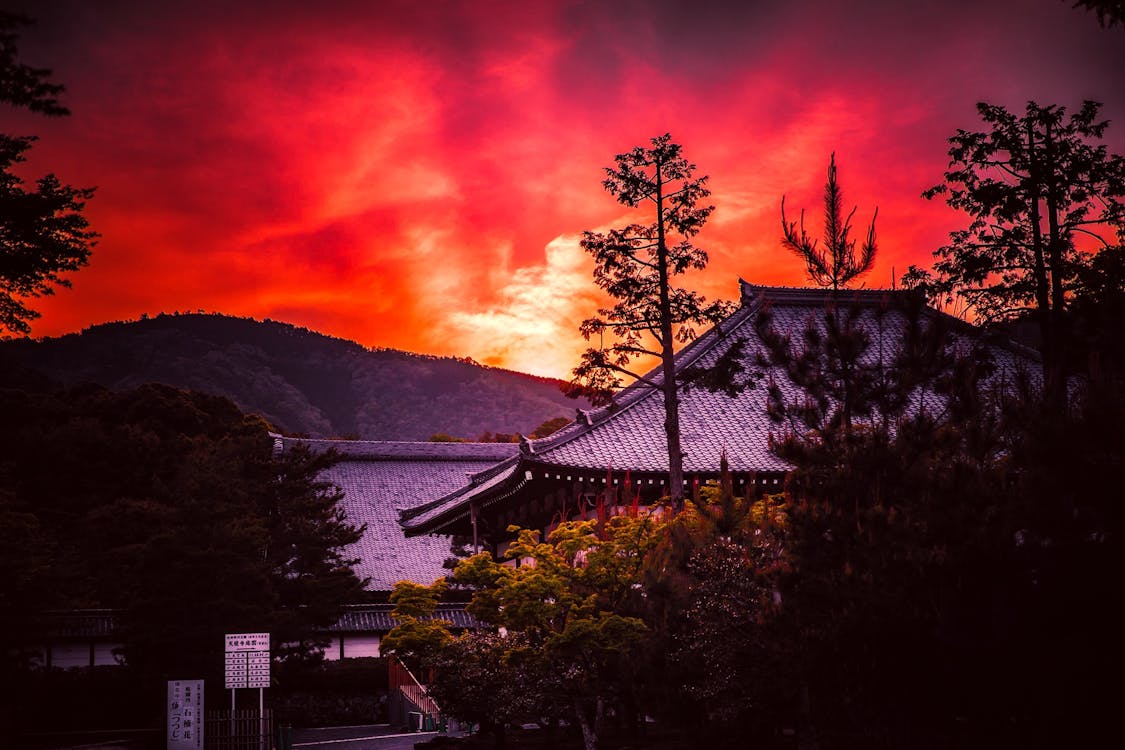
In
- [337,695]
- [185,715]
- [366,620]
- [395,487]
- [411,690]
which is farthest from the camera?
[395,487]

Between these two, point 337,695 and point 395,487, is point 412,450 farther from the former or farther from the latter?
point 337,695

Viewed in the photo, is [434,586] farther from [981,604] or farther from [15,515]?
[15,515]

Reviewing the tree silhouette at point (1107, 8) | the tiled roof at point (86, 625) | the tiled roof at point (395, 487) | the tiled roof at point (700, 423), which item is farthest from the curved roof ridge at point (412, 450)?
the tree silhouette at point (1107, 8)

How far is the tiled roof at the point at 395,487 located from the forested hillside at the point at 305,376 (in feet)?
207

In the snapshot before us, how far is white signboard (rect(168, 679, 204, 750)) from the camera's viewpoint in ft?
70.0

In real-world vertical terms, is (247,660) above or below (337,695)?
above

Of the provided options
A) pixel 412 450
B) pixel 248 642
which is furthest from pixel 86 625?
pixel 412 450

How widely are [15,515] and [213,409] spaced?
29.9 meters

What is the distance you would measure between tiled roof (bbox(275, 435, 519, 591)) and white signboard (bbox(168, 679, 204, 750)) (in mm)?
22682

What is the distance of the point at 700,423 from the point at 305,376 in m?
119

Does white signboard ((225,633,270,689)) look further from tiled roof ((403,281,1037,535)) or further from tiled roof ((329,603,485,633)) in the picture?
tiled roof ((329,603,485,633))

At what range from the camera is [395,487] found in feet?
174

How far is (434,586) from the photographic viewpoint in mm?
19016

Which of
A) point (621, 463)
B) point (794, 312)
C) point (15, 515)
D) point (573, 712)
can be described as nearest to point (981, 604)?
point (573, 712)
